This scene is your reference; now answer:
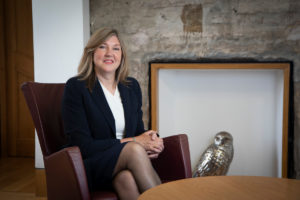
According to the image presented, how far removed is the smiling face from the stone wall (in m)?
0.86

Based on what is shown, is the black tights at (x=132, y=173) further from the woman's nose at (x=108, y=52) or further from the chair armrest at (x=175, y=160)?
the woman's nose at (x=108, y=52)

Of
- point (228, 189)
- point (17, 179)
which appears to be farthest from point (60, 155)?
point (17, 179)

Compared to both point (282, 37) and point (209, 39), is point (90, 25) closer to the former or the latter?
point (209, 39)

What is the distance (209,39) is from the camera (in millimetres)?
2801

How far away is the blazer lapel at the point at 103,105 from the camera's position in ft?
6.33

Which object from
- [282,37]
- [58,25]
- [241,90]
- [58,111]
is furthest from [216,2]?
[58,111]

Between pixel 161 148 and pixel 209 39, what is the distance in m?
1.21

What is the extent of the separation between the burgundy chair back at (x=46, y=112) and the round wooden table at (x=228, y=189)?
2.66ft

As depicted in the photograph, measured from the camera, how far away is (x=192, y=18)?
282 cm

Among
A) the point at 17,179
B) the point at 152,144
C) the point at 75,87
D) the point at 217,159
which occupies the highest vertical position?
the point at 75,87

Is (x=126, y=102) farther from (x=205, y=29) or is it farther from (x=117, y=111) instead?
(x=205, y=29)

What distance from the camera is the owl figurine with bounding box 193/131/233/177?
2.82 m

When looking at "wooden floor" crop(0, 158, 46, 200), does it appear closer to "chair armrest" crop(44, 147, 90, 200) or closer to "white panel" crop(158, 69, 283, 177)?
"white panel" crop(158, 69, 283, 177)

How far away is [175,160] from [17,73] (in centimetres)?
293
